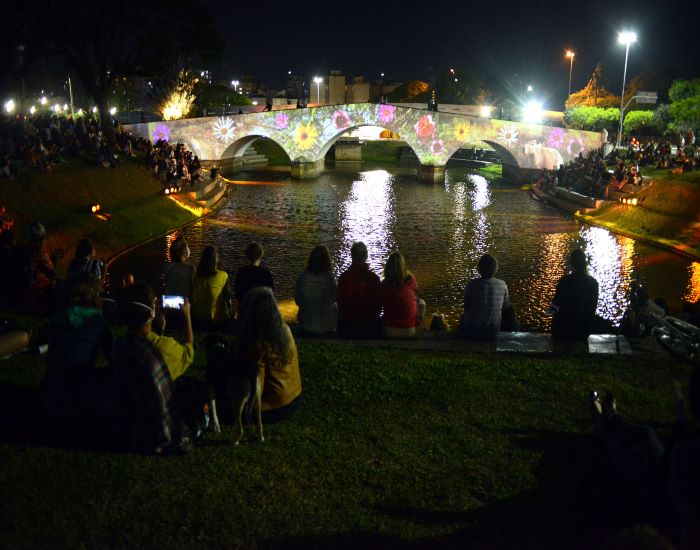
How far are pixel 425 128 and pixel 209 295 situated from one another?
3736 cm

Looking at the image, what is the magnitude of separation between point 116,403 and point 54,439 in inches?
30.3

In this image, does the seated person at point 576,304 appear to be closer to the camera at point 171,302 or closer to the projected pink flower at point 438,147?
the camera at point 171,302

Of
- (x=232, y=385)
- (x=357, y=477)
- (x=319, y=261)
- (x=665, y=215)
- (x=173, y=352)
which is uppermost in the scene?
(x=319, y=261)

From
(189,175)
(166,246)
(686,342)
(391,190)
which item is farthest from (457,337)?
(391,190)

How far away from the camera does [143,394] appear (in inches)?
206

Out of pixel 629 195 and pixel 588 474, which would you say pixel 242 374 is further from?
pixel 629 195

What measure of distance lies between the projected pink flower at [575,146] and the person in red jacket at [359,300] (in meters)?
37.6

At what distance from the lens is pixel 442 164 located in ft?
145

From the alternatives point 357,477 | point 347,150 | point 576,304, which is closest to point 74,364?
point 357,477

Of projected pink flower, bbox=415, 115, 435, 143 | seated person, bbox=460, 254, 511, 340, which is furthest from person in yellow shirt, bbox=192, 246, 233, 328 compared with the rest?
projected pink flower, bbox=415, 115, 435, 143

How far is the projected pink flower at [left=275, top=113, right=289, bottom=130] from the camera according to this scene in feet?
149

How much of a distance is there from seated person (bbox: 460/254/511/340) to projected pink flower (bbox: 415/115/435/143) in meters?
36.6

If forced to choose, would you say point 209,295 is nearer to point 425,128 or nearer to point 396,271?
point 396,271

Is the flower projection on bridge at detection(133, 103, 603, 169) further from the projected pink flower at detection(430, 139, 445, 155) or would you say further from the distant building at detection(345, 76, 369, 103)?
the distant building at detection(345, 76, 369, 103)
